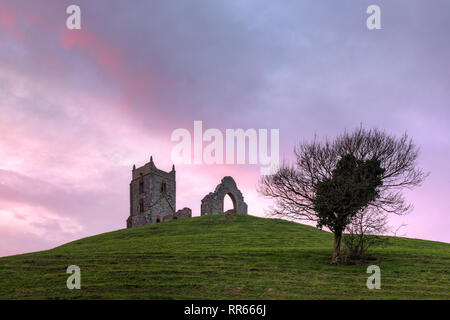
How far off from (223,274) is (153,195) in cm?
5766

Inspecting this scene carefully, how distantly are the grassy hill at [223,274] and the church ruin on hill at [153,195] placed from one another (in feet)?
114

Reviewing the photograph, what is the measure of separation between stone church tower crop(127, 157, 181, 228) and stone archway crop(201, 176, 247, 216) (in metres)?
12.7

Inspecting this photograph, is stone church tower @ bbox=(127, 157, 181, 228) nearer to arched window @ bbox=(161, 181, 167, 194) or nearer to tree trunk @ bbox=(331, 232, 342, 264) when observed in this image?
arched window @ bbox=(161, 181, 167, 194)

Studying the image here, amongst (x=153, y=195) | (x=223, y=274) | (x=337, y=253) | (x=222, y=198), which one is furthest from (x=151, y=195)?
(x=223, y=274)

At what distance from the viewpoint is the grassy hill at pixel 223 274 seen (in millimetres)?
19625

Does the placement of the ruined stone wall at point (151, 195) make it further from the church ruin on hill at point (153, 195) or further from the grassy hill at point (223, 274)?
the grassy hill at point (223, 274)

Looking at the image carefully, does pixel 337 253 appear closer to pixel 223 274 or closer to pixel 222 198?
pixel 223 274

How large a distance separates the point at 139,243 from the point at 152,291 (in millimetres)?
21151

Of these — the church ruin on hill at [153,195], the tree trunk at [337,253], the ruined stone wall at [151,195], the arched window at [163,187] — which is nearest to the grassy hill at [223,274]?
the tree trunk at [337,253]

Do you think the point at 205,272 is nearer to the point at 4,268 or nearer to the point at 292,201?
the point at 292,201

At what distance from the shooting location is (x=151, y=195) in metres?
79.3

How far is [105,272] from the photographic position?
2400 cm
